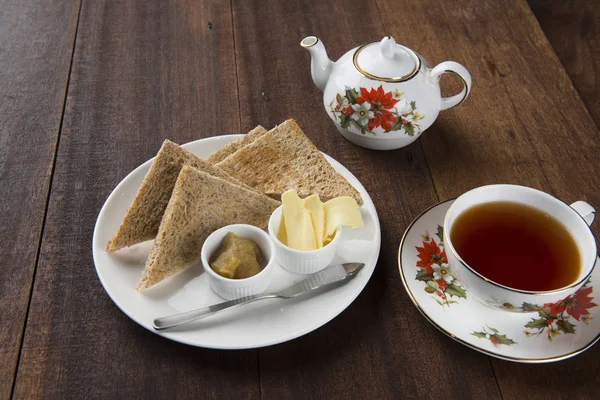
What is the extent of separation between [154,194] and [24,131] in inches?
21.1

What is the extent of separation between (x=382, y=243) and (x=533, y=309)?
0.37 m

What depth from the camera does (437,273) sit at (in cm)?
118

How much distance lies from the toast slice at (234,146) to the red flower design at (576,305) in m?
0.76

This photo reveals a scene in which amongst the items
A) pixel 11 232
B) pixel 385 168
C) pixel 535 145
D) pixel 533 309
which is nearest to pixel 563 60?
pixel 535 145

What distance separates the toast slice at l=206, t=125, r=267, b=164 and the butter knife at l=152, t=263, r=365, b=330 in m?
0.39

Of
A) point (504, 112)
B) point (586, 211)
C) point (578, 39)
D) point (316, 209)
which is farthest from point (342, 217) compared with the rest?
point (578, 39)

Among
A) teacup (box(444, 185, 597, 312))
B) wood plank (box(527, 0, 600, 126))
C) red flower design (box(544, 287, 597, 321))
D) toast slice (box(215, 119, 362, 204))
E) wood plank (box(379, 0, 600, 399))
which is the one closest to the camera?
teacup (box(444, 185, 597, 312))

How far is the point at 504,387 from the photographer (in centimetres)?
108

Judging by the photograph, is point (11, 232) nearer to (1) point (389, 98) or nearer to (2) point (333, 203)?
(2) point (333, 203)

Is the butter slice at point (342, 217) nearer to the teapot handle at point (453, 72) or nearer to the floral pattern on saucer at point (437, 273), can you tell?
the floral pattern on saucer at point (437, 273)

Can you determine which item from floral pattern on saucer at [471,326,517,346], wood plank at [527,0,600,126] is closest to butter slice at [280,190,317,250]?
floral pattern on saucer at [471,326,517,346]

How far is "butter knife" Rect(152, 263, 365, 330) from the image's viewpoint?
1.08 metres

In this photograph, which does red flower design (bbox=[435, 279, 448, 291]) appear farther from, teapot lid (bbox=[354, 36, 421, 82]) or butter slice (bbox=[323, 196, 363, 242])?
teapot lid (bbox=[354, 36, 421, 82])

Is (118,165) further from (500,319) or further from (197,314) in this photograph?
(500,319)
